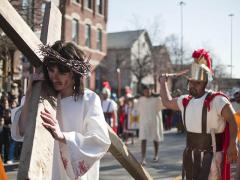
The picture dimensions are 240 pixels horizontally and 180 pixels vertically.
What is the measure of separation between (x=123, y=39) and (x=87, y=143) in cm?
4239

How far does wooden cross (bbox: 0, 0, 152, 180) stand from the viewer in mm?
2107

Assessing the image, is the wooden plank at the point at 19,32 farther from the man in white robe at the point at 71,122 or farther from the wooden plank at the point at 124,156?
the wooden plank at the point at 124,156

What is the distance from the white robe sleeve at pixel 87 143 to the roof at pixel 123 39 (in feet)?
125

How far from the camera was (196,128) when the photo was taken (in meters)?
4.27

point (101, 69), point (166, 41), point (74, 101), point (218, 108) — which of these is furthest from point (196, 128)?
point (166, 41)

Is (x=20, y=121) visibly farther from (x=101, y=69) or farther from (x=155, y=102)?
(x=101, y=69)

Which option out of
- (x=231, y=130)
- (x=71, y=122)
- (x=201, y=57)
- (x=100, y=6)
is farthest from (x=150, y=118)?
(x=100, y=6)

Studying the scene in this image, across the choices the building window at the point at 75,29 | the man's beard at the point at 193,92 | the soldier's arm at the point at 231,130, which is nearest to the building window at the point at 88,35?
the building window at the point at 75,29

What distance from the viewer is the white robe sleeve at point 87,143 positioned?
98.8 inches

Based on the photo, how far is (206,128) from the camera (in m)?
4.21

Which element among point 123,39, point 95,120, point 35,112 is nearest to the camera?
point 35,112

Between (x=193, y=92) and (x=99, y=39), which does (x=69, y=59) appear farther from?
(x=99, y=39)

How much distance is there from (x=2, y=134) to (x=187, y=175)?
19.2ft

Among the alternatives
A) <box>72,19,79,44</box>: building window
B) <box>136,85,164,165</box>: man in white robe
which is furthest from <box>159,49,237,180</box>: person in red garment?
<box>72,19,79,44</box>: building window
